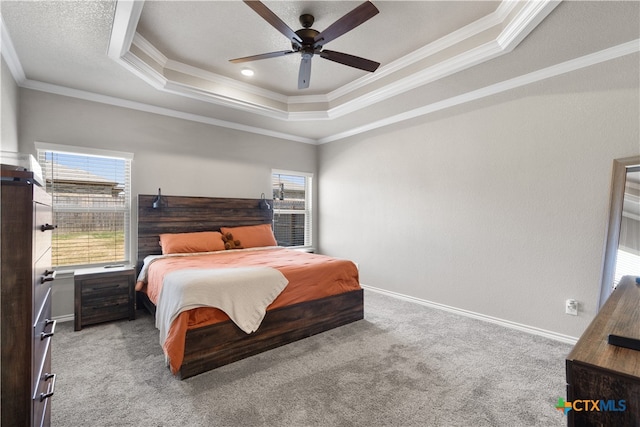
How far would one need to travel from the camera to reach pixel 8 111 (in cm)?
272

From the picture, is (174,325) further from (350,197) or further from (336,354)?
(350,197)

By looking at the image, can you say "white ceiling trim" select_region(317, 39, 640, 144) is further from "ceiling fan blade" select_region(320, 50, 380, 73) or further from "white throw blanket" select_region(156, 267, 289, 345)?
"white throw blanket" select_region(156, 267, 289, 345)

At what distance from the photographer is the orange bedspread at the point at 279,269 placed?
2.19 m

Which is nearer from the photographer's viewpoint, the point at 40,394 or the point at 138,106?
the point at 40,394

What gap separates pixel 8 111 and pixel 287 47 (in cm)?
265

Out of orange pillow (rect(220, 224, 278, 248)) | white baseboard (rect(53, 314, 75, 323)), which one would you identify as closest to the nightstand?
white baseboard (rect(53, 314, 75, 323))

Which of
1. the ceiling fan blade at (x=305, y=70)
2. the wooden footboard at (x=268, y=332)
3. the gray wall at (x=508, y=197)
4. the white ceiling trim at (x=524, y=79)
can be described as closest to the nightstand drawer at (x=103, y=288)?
the wooden footboard at (x=268, y=332)

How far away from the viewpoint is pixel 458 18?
258cm

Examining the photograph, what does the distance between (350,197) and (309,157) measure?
121 centimetres

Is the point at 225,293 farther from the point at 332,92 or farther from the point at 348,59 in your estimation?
the point at 332,92

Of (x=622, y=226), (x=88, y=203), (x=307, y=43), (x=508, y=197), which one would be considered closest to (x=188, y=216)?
(x=88, y=203)

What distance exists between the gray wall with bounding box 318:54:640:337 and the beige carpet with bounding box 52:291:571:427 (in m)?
0.55

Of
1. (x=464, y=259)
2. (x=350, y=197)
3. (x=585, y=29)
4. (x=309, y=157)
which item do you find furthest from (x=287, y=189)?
(x=585, y=29)

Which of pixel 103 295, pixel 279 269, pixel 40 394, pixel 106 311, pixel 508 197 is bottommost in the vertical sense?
pixel 106 311
